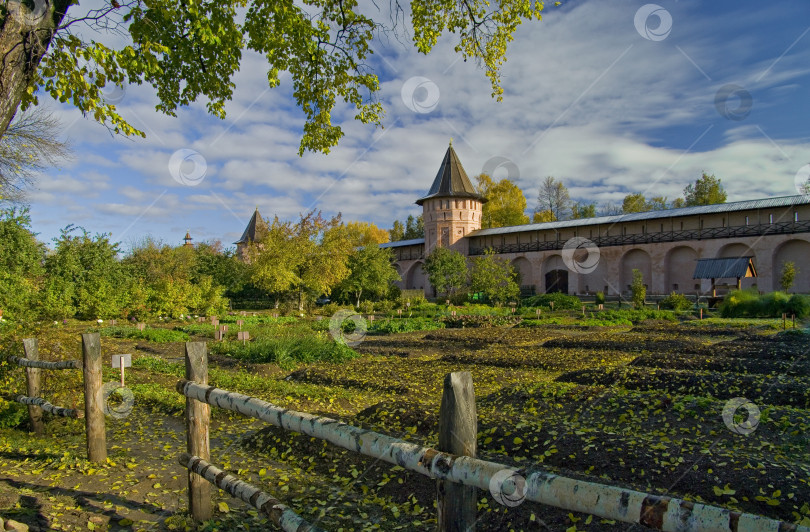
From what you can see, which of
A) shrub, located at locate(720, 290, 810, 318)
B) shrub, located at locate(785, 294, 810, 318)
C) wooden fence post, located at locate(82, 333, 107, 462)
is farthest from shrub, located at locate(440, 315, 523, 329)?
wooden fence post, located at locate(82, 333, 107, 462)

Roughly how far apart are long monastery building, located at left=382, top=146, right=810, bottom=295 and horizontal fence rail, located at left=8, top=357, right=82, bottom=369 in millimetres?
35645

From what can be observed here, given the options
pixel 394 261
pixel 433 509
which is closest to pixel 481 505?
pixel 433 509

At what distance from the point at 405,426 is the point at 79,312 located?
23.4 m

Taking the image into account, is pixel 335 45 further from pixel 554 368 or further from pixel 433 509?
pixel 554 368

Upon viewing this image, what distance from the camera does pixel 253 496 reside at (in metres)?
2.71

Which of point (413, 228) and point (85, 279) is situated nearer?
point (85, 279)

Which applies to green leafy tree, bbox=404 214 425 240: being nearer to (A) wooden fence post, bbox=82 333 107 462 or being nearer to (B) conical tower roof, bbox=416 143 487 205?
(B) conical tower roof, bbox=416 143 487 205

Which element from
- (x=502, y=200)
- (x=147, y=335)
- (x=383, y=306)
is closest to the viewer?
(x=147, y=335)

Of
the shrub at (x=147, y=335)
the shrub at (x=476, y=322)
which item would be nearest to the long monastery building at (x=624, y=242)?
the shrub at (x=476, y=322)

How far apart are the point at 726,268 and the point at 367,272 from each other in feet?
80.2

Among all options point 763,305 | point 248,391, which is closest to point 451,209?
point 763,305

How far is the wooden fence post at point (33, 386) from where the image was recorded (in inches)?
207

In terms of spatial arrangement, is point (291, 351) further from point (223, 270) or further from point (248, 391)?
point (223, 270)

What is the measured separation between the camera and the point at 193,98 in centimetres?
593
